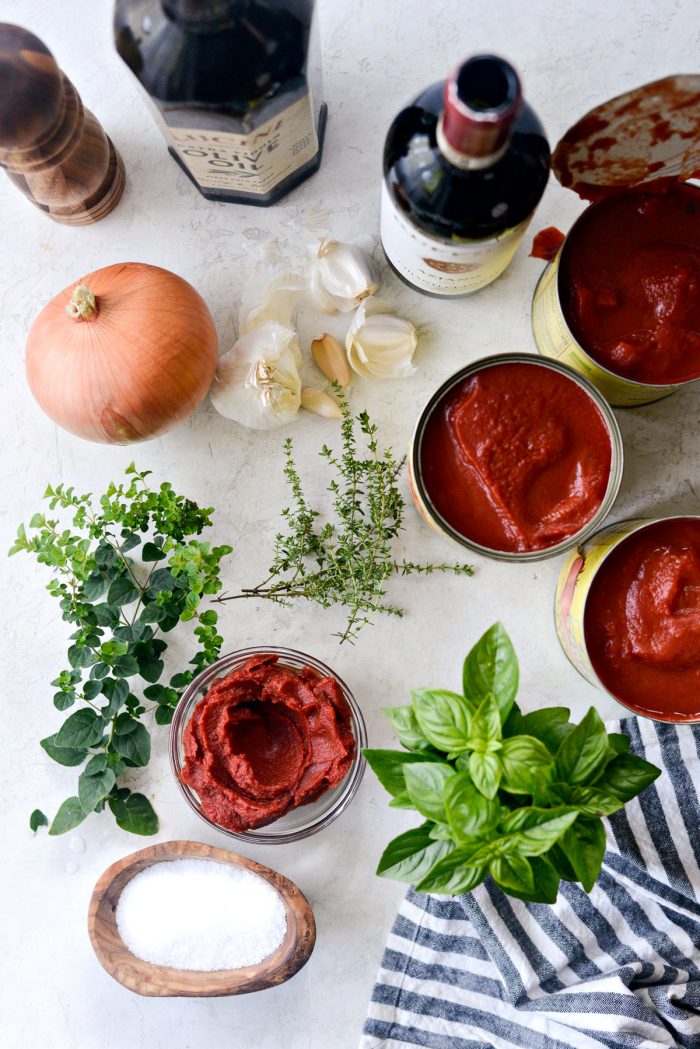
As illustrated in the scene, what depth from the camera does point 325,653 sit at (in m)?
1.32

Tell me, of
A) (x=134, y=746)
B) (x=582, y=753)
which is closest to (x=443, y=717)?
(x=582, y=753)

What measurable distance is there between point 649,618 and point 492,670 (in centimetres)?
31

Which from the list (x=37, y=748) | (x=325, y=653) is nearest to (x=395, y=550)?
(x=325, y=653)

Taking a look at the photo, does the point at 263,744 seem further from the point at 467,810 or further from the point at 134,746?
the point at 467,810

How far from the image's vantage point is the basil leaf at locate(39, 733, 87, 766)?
1.23m

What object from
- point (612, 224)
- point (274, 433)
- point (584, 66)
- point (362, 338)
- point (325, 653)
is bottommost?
point (325, 653)

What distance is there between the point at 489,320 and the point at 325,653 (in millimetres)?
599

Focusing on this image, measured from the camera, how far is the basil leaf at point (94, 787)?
1217mm

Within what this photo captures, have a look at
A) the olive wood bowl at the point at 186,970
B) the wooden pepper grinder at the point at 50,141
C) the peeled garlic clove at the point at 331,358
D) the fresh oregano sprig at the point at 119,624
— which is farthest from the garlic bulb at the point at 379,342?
the olive wood bowl at the point at 186,970

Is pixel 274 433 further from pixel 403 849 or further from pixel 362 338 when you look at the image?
pixel 403 849

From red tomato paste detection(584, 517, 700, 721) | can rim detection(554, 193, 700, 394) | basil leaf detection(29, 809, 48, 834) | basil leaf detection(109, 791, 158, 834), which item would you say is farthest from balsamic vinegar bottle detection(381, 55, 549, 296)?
basil leaf detection(29, 809, 48, 834)

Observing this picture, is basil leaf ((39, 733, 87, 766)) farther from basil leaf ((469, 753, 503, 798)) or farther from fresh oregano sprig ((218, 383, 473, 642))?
basil leaf ((469, 753, 503, 798))

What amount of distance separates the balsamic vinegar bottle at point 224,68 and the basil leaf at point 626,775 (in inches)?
34.7

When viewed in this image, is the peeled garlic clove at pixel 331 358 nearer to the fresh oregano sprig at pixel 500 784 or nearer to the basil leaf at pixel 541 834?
the fresh oregano sprig at pixel 500 784
